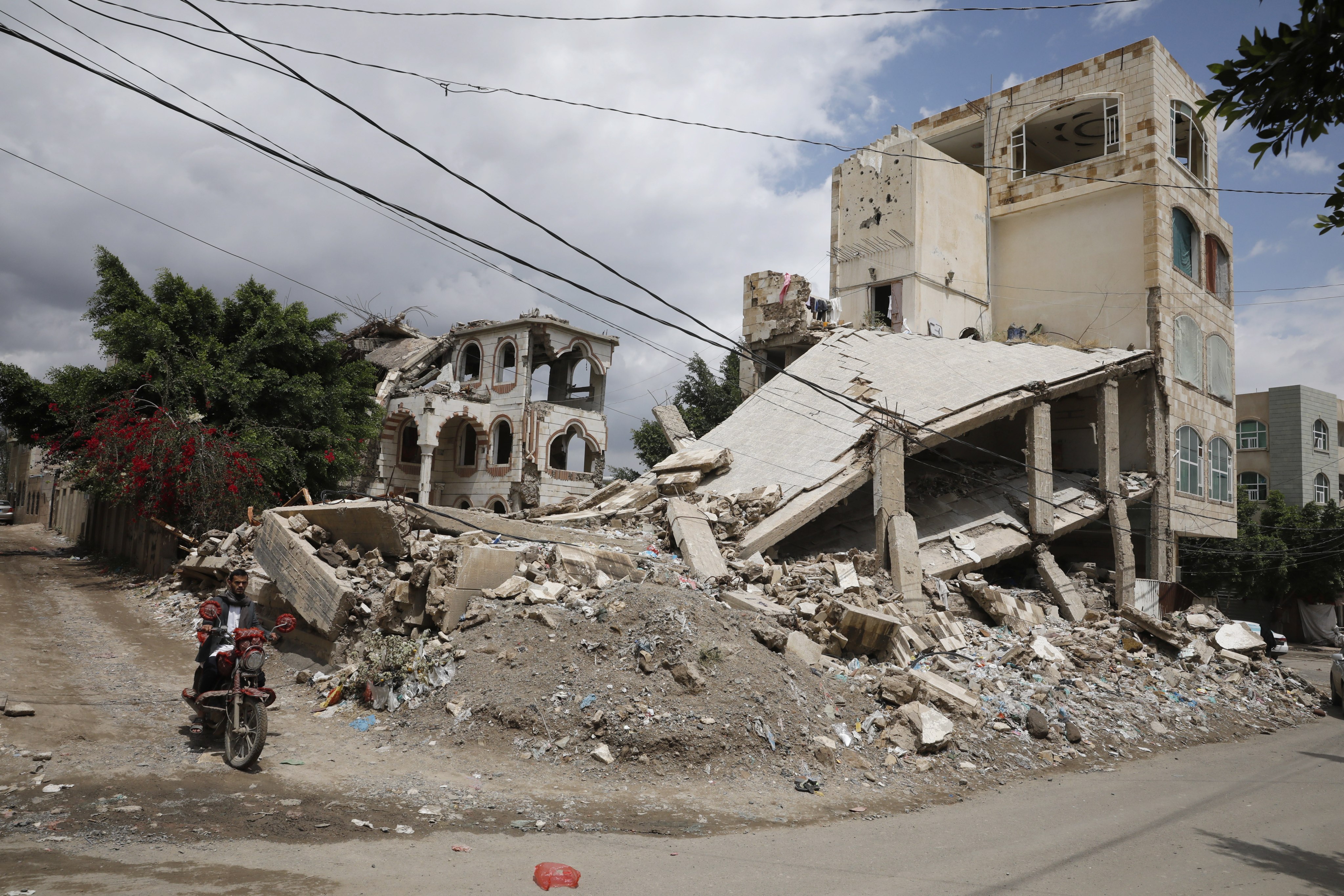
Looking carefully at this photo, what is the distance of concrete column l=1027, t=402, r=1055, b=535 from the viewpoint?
1501 cm

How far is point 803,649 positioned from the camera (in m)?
8.70

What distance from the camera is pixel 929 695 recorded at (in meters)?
8.39

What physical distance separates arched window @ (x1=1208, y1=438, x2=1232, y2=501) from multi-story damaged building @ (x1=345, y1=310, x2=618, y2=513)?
1789 cm

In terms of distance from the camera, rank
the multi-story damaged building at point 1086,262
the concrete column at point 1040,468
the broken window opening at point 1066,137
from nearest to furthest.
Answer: the concrete column at point 1040,468 → the multi-story damaged building at point 1086,262 → the broken window opening at point 1066,137

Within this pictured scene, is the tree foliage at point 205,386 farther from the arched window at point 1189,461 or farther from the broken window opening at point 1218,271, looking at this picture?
the broken window opening at point 1218,271

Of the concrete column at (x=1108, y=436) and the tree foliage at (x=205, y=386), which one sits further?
the concrete column at (x=1108, y=436)

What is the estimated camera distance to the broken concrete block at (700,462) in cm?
1381

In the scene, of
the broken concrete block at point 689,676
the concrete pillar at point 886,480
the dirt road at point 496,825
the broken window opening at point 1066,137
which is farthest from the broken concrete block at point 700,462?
the broken window opening at point 1066,137

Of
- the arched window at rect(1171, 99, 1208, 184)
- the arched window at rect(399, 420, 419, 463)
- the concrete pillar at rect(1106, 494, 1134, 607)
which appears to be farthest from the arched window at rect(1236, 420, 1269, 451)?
the arched window at rect(399, 420, 419, 463)

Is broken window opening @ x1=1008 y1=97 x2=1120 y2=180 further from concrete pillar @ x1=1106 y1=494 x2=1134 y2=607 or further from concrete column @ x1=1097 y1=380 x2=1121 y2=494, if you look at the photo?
concrete pillar @ x1=1106 y1=494 x2=1134 y2=607

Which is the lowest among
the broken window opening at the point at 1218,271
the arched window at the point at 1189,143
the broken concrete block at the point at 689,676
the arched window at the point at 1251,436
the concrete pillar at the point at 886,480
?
the broken concrete block at the point at 689,676

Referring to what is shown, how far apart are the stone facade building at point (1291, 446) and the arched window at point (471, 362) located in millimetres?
31156

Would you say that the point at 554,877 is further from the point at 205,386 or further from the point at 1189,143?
the point at 1189,143

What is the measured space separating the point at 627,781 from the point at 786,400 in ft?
35.2
